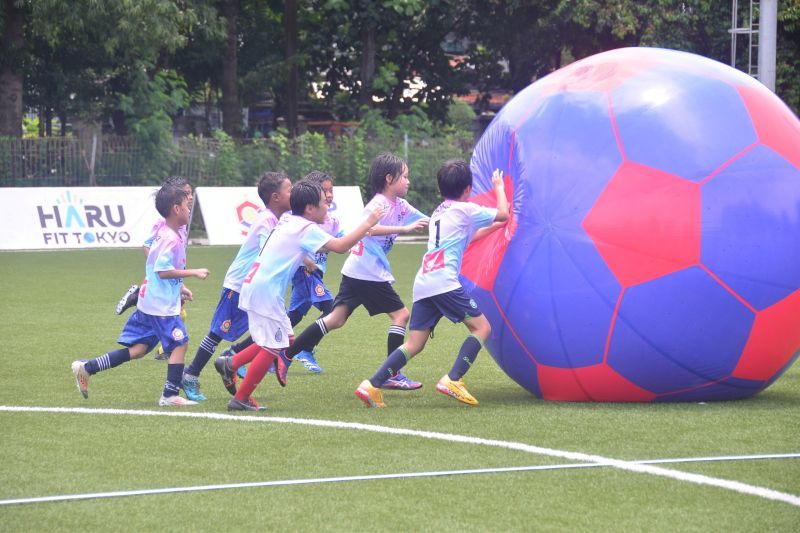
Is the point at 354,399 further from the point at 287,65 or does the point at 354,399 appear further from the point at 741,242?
the point at 287,65

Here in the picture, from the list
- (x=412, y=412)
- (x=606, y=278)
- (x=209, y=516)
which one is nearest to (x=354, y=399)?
(x=412, y=412)

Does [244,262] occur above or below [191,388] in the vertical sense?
→ above

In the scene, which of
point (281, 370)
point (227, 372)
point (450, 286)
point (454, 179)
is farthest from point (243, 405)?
point (454, 179)

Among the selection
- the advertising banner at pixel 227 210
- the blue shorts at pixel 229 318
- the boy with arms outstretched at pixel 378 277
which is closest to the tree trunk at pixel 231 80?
the advertising banner at pixel 227 210

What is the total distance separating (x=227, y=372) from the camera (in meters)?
8.11

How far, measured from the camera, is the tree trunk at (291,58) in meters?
37.3

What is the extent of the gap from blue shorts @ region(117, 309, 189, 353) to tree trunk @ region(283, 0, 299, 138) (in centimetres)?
2848

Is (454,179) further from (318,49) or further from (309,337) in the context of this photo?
(318,49)

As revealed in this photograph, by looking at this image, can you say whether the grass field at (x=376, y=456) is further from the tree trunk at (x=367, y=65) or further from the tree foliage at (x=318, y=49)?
the tree trunk at (x=367, y=65)

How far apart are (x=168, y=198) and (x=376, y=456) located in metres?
2.83

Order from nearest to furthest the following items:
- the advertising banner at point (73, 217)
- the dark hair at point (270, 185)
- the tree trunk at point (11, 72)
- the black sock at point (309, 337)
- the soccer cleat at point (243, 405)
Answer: the soccer cleat at point (243, 405)
the black sock at point (309, 337)
the dark hair at point (270, 185)
the advertising banner at point (73, 217)
the tree trunk at point (11, 72)

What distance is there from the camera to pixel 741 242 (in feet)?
23.6

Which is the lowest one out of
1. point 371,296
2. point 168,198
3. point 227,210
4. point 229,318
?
point 227,210

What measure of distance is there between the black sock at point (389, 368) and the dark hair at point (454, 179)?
41.8 inches
